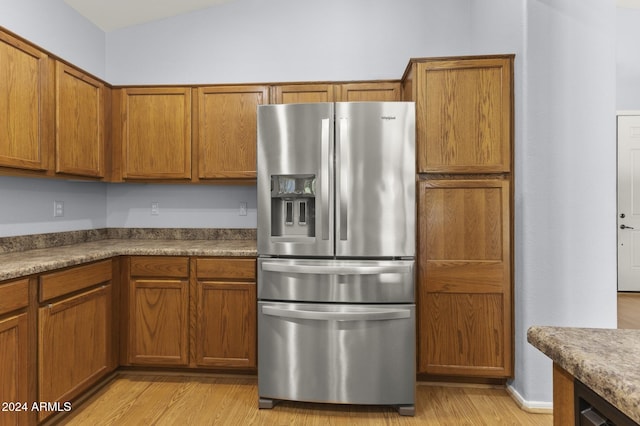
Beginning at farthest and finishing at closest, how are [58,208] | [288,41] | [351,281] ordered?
[288,41], [58,208], [351,281]

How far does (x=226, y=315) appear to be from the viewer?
8.54 ft

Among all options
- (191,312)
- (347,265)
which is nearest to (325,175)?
(347,265)

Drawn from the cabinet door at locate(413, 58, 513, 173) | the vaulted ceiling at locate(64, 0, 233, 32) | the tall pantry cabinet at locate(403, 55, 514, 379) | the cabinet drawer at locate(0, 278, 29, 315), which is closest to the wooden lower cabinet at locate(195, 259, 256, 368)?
the cabinet drawer at locate(0, 278, 29, 315)

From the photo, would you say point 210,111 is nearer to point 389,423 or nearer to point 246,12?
point 246,12

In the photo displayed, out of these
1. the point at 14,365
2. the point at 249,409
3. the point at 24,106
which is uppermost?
the point at 24,106

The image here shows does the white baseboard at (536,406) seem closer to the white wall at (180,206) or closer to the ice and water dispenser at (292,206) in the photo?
the ice and water dispenser at (292,206)

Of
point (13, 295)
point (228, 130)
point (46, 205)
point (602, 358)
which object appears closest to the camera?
point (602, 358)

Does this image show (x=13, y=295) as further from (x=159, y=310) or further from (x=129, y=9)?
(x=129, y=9)

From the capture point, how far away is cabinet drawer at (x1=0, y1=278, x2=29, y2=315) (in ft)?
5.60

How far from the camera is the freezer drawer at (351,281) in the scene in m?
2.24

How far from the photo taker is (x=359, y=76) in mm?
3232

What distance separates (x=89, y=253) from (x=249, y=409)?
137 centimetres

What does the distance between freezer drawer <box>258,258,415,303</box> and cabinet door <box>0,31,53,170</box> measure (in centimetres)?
158

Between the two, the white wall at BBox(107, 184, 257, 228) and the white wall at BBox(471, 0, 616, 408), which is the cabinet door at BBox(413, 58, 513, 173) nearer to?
the white wall at BBox(471, 0, 616, 408)
